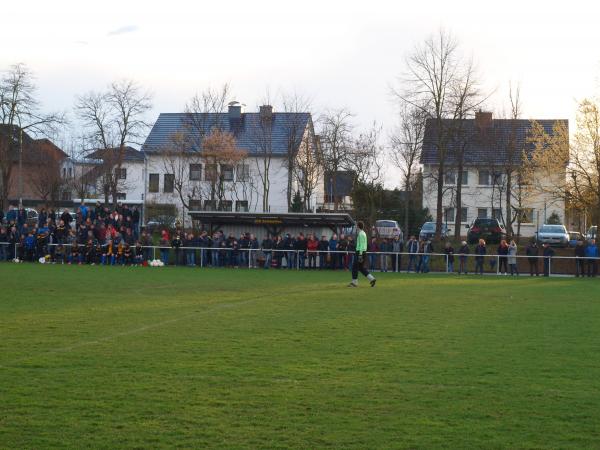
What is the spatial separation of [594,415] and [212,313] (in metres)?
9.60

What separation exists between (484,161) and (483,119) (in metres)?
8.41

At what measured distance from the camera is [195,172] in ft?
211

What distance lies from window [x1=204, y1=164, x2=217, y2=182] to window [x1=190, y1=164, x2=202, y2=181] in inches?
140

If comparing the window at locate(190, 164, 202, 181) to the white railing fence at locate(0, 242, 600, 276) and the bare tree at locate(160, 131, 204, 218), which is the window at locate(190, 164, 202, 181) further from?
the white railing fence at locate(0, 242, 600, 276)

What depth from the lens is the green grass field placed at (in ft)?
23.2

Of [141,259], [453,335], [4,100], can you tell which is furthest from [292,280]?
[4,100]

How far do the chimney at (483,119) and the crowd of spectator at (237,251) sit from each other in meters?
13.8

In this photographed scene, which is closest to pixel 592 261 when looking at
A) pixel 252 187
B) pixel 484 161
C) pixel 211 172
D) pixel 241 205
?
pixel 484 161

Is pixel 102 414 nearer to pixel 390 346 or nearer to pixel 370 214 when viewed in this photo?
pixel 390 346

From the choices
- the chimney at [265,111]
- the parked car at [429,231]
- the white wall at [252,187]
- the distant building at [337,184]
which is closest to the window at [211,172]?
the distant building at [337,184]

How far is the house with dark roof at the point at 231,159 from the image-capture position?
57.1 meters

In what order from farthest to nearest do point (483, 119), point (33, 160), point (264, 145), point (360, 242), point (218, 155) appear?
1. point (33, 160)
2. point (264, 145)
3. point (218, 155)
4. point (483, 119)
5. point (360, 242)

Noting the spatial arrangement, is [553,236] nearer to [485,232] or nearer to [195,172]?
[485,232]

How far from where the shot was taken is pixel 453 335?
13.6 metres
